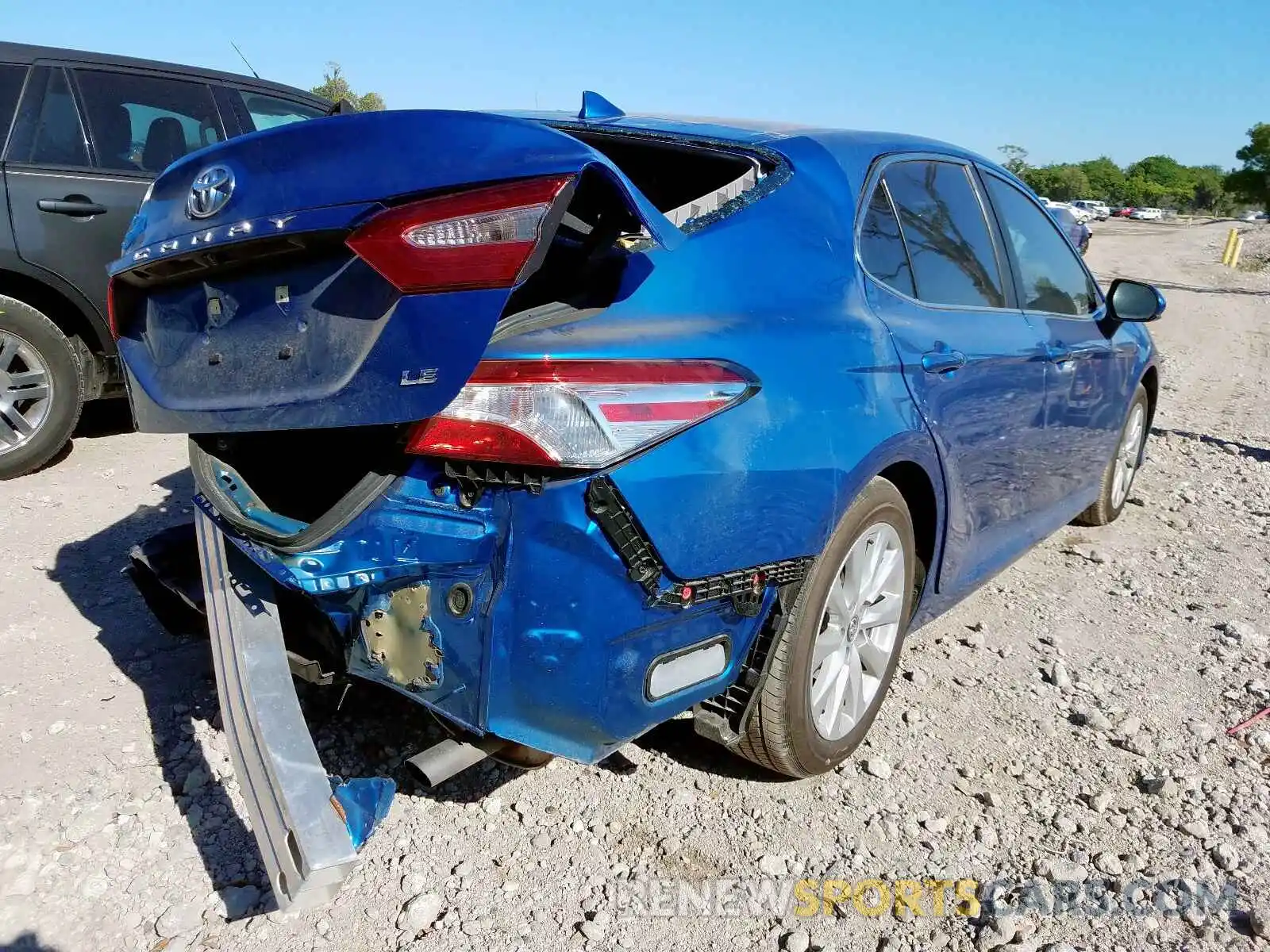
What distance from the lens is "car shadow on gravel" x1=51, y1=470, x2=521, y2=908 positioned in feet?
7.82

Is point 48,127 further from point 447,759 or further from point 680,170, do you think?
point 447,759

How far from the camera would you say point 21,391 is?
189 inches

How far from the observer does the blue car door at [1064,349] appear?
11.8ft

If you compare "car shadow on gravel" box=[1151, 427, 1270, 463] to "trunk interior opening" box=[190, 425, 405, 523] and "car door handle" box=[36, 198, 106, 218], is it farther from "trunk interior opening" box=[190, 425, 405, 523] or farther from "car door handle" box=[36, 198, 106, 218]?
"car door handle" box=[36, 198, 106, 218]

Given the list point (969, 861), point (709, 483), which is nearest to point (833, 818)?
point (969, 861)

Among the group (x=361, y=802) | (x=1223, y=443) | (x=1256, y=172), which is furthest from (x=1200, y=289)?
(x=1256, y=172)

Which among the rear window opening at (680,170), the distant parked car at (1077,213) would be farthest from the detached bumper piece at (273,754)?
the distant parked car at (1077,213)

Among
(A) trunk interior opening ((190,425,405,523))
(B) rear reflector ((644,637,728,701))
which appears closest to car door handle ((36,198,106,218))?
(A) trunk interior opening ((190,425,405,523))

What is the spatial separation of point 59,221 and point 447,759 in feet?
13.4

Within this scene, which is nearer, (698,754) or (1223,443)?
(698,754)

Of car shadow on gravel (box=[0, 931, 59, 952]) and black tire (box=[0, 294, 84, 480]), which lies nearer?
car shadow on gravel (box=[0, 931, 59, 952])

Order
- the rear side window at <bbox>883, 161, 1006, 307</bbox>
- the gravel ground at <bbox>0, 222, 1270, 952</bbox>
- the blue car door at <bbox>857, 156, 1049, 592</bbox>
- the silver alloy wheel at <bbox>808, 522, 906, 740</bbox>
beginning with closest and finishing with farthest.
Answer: the gravel ground at <bbox>0, 222, 1270, 952</bbox>
the silver alloy wheel at <bbox>808, 522, 906, 740</bbox>
the blue car door at <bbox>857, 156, 1049, 592</bbox>
the rear side window at <bbox>883, 161, 1006, 307</bbox>

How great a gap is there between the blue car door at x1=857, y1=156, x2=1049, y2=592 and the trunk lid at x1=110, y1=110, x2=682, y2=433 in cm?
104

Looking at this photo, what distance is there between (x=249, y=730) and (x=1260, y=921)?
2.33 meters
